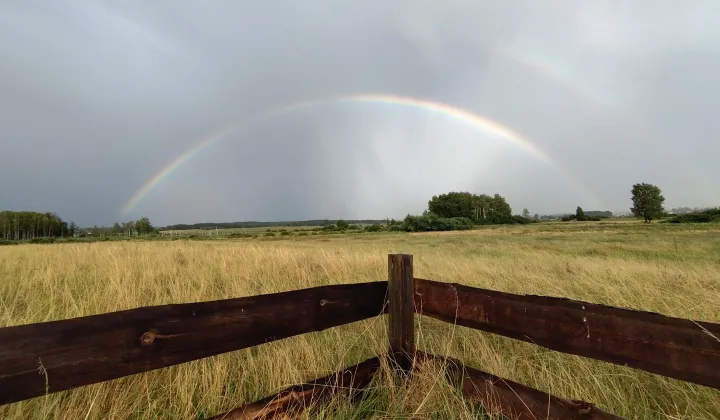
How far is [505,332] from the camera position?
274 centimetres

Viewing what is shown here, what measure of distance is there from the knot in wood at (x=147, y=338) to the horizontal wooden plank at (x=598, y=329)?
211 cm

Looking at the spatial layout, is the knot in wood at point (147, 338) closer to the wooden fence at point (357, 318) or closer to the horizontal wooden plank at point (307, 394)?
the wooden fence at point (357, 318)

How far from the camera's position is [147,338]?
6.45 ft

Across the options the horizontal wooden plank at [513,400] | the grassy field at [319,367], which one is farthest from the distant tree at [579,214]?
the horizontal wooden plank at [513,400]

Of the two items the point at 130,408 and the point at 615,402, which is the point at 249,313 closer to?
the point at 130,408

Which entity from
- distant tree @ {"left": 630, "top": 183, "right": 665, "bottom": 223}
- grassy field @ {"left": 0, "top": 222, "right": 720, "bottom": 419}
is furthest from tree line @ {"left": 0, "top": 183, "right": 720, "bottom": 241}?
grassy field @ {"left": 0, "top": 222, "right": 720, "bottom": 419}

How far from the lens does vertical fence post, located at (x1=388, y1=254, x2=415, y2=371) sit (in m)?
3.11

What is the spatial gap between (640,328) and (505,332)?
0.84m

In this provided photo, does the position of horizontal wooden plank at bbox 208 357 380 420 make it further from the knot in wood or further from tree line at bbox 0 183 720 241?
tree line at bbox 0 183 720 241

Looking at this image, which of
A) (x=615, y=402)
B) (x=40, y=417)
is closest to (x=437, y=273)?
(x=615, y=402)

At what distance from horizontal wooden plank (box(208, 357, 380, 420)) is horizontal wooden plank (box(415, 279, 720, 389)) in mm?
819

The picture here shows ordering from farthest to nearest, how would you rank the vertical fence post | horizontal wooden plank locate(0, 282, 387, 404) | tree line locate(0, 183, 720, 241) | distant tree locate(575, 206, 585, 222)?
distant tree locate(575, 206, 585, 222) → tree line locate(0, 183, 720, 241) → the vertical fence post → horizontal wooden plank locate(0, 282, 387, 404)

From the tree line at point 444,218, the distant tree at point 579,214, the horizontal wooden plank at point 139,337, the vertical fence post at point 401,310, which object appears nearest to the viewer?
the horizontal wooden plank at point 139,337

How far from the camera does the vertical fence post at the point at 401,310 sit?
3.11m
